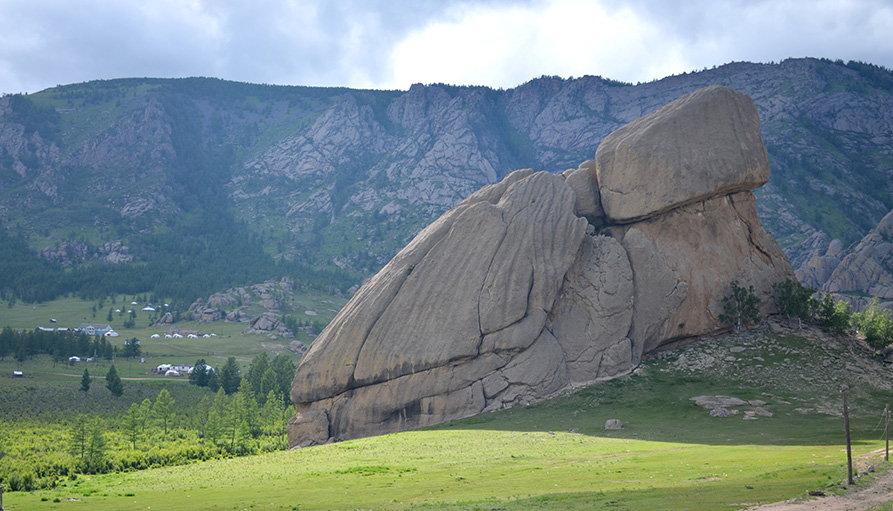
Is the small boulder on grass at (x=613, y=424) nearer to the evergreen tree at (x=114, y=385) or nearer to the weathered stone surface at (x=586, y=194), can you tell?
the weathered stone surface at (x=586, y=194)

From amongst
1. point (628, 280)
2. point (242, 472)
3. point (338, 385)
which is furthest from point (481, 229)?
point (242, 472)

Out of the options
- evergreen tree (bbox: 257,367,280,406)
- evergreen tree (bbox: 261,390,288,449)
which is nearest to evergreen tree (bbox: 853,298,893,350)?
evergreen tree (bbox: 261,390,288,449)

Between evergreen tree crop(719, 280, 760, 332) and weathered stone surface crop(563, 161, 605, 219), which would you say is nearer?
evergreen tree crop(719, 280, 760, 332)

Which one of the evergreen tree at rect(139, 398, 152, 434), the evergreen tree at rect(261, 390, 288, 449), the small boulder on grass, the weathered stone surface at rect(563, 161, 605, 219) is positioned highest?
the weathered stone surface at rect(563, 161, 605, 219)

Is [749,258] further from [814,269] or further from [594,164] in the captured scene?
[814,269]

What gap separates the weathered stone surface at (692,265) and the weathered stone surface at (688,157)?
221cm

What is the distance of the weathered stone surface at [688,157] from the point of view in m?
81.6

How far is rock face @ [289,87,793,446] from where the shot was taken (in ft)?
238

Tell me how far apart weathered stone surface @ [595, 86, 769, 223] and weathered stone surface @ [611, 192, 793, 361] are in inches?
87.2

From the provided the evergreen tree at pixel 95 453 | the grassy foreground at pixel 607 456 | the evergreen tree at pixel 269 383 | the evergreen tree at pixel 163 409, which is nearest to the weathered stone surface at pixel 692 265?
the grassy foreground at pixel 607 456

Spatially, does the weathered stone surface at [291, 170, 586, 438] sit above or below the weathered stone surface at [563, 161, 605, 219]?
below

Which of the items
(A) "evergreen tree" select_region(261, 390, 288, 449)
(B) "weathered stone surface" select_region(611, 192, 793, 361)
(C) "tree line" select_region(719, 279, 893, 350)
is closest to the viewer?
(C) "tree line" select_region(719, 279, 893, 350)

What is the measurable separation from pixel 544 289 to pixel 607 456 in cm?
3067

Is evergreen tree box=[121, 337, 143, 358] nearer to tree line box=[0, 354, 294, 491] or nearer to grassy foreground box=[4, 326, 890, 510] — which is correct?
tree line box=[0, 354, 294, 491]
